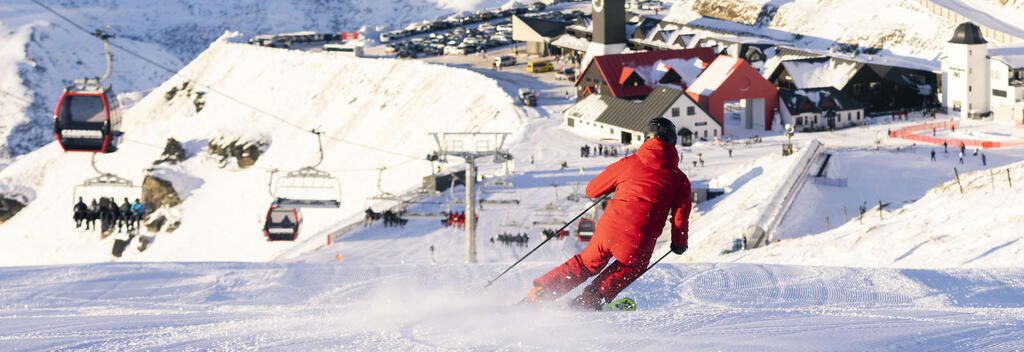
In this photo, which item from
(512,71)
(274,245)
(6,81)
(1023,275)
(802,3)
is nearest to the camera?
(1023,275)

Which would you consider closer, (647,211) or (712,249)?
(647,211)

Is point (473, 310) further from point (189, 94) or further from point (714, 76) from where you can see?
point (189, 94)

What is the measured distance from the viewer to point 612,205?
859 centimetres

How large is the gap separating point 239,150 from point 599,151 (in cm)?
3773

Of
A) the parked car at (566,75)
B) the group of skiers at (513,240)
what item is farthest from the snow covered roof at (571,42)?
the group of skiers at (513,240)

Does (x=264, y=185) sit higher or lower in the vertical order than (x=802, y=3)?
lower

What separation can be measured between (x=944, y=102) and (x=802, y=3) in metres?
35.0

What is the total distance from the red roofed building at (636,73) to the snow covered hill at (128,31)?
7956 centimetres

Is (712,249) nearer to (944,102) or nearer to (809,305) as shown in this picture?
(809,305)

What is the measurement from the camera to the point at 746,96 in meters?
56.0

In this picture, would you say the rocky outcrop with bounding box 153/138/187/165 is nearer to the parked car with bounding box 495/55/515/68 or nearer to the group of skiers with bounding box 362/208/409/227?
the parked car with bounding box 495/55/515/68

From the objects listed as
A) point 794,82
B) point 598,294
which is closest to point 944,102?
point 794,82

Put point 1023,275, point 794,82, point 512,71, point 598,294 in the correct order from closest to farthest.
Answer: point 598,294 < point 1023,275 < point 794,82 < point 512,71

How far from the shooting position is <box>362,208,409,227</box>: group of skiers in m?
37.2
